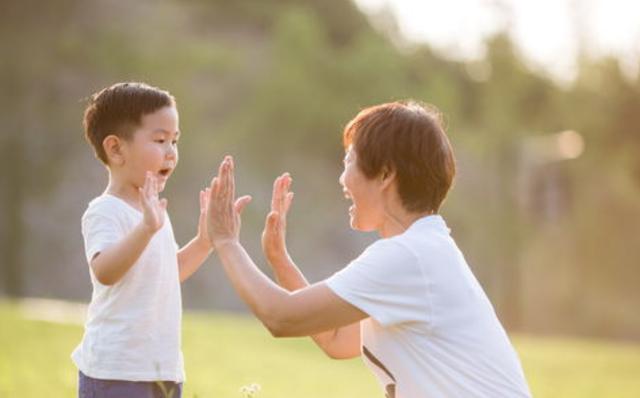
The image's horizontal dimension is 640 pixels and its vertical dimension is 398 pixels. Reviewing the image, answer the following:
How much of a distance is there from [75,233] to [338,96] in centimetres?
992

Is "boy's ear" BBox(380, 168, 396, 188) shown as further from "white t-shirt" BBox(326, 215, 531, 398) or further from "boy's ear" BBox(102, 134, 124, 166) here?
"boy's ear" BBox(102, 134, 124, 166)

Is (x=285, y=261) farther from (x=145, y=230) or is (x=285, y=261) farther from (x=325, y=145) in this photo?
(x=325, y=145)

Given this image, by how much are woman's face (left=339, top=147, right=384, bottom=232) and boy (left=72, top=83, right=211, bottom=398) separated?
531 millimetres

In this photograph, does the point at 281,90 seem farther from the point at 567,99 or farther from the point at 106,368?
the point at 106,368

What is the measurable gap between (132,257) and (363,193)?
790mm

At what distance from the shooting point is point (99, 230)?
3998mm

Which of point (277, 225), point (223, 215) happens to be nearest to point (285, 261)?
point (277, 225)

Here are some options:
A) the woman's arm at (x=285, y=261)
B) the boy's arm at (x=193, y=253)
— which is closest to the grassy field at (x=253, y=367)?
the boy's arm at (x=193, y=253)

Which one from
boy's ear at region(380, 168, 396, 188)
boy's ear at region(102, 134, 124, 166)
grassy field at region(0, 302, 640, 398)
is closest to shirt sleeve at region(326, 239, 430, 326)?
boy's ear at region(380, 168, 396, 188)

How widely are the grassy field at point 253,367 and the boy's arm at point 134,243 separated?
17.5 feet

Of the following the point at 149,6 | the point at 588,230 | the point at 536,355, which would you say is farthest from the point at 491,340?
the point at 149,6

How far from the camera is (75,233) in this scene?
38.4 meters

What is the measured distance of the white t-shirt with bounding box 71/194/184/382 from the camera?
3.97m

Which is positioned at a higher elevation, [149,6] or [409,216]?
[149,6]
